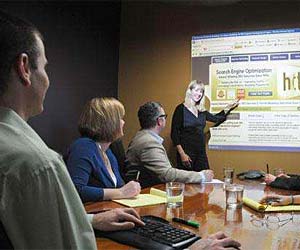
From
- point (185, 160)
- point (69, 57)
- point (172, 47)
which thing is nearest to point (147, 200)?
point (69, 57)

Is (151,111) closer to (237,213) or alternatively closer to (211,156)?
(237,213)

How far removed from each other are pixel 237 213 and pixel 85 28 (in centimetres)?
282

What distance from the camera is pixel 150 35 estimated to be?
185 inches

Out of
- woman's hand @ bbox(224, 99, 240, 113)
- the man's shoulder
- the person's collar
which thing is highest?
woman's hand @ bbox(224, 99, 240, 113)

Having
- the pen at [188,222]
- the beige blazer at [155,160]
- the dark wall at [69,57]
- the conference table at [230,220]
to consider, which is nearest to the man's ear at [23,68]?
the conference table at [230,220]

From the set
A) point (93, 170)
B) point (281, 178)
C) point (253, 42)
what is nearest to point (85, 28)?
point (253, 42)

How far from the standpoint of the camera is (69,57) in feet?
11.7

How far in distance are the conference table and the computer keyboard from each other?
3cm

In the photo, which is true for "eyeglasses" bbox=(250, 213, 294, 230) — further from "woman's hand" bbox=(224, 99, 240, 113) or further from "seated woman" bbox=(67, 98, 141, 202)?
"woman's hand" bbox=(224, 99, 240, 113)

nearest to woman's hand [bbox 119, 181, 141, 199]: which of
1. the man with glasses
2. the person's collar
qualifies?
the man with glasses

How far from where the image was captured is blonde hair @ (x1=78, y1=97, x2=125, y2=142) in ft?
7.22

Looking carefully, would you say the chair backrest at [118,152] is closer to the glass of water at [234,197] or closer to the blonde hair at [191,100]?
the blonde hair at [191,100]

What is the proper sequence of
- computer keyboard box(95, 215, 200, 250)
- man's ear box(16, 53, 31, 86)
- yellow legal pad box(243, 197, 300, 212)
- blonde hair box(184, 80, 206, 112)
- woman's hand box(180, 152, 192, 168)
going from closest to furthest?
1. man's ear box(16, 53, 31, 86)
2. computer keyboard box(95, 215, 200, 250)
3. yellow legal pad box(243, 197, 300, 212)
4. woman's hand box(180, 152, 192, 168)
5. blonde hair box(184, 80, 206, 112)

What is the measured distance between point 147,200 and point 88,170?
379 millimetres
